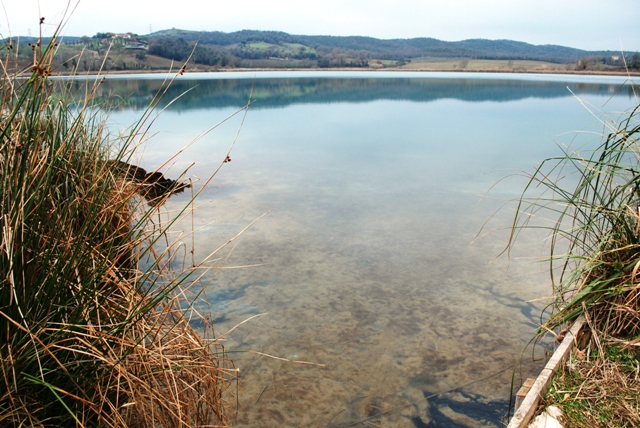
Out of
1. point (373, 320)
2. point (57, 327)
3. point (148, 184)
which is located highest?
point (148, 184)

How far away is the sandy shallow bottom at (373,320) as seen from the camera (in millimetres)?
2266

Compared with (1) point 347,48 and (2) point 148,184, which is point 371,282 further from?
(1) point 347,48

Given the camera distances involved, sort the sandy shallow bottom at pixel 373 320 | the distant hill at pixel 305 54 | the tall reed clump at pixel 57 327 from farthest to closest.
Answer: the distant hill at pixel 305 54
the sandy shallow bottom at pixel 373 320
the tall reed clump at pixel 57 327

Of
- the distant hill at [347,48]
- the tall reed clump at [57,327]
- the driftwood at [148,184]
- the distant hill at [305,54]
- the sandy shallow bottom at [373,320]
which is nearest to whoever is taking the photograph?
the tall reed clump at [57,327]

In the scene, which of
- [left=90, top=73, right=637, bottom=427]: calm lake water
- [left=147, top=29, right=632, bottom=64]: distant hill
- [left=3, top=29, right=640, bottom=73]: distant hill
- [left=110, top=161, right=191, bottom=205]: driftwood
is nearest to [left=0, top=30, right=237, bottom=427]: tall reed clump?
[left=110, top=161, right=191, bottom=205]: driftwood

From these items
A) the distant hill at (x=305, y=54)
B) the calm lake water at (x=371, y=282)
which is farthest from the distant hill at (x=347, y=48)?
the calm lake water at (x=371, y=282)

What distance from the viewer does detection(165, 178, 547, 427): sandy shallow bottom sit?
7.43 feet

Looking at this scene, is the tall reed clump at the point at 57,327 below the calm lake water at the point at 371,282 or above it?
above

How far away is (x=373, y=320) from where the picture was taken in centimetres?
296

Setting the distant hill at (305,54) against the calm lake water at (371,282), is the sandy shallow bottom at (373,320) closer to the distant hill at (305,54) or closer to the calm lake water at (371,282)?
the calm lake water at (371,282)

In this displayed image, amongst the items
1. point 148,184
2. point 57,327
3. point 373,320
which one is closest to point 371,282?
point 373,320

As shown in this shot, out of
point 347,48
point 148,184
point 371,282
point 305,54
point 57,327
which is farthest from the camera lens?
point 347,48

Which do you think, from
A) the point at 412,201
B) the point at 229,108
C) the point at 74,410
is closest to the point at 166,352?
the point at 74,410

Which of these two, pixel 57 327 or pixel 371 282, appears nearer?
pixel 57 327
